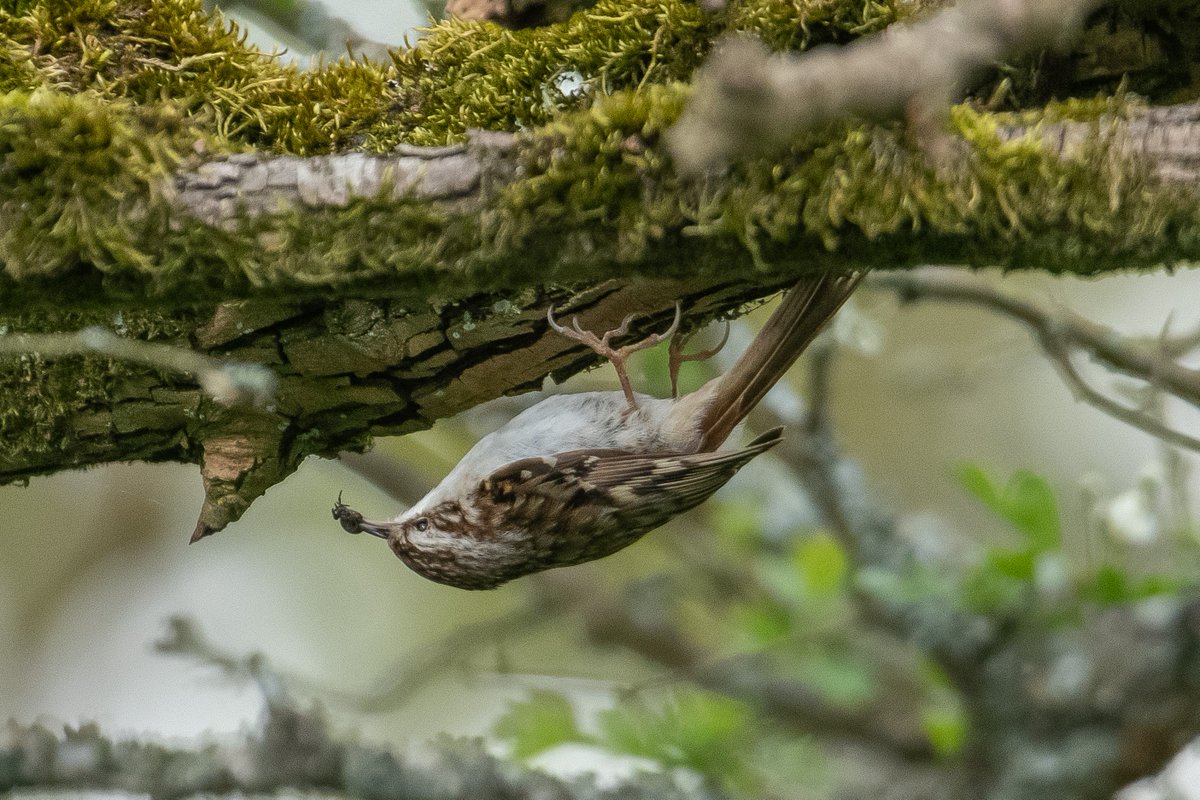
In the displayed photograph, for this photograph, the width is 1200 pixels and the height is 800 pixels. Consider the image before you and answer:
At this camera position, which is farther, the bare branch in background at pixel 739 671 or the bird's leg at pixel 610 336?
the bare branch in background at pixel 739 671

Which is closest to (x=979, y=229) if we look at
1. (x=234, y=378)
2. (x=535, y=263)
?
(x=535, y=263)

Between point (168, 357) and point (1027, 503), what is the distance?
2.67 metres

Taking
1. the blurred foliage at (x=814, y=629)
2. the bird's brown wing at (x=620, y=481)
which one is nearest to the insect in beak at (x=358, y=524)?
the bird's brown wing at (x=620, y=481)

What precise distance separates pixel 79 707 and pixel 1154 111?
813 centimetres

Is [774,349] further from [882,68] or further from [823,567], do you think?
[882,68]

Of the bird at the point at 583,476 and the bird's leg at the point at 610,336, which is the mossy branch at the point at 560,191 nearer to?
the bird's leg at the point at 610,336

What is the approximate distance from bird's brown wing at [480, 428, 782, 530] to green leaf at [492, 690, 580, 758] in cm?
133

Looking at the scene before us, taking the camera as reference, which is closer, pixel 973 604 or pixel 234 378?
pixel 234 378

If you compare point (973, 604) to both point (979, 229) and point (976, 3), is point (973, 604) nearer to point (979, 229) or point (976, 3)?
point (979, 229)

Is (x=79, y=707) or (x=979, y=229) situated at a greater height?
(x=979, y=229)

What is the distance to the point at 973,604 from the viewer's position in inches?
159

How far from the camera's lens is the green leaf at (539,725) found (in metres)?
4.23

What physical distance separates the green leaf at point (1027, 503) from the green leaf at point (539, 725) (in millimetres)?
1609

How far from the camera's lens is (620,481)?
3.12 meters
